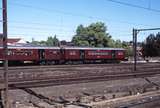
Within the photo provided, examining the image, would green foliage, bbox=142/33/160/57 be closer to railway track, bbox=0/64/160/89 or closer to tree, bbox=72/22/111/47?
tree, bbox=72/22/111/47

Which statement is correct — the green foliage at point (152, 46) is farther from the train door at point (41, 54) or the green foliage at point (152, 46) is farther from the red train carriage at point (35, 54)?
the train door at point (41, 54)

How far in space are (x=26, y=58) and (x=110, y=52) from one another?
67.1ft

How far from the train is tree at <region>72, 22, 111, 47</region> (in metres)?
33.7

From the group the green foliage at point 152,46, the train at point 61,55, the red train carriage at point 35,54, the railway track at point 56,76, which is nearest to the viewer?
the railway track at point 56,76

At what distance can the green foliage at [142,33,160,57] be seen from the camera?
319ft

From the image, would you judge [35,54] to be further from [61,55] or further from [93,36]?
[93,36]

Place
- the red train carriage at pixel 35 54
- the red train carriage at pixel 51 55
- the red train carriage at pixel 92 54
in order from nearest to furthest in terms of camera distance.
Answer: the red train carriage at pixel 35 54
the red train carriage at pixel 51 55
the red train carriage at pixel 92 54

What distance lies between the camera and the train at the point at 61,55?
50.8m

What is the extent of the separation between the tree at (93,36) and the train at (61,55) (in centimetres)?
3370

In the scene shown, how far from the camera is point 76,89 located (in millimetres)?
19625

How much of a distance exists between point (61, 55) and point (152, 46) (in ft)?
152

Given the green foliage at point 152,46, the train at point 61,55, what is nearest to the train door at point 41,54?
the train at point 61,55

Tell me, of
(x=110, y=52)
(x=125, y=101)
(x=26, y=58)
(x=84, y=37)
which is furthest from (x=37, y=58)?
(x=84, y=37)

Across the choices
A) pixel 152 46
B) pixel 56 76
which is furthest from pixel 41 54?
pixel 152 46
